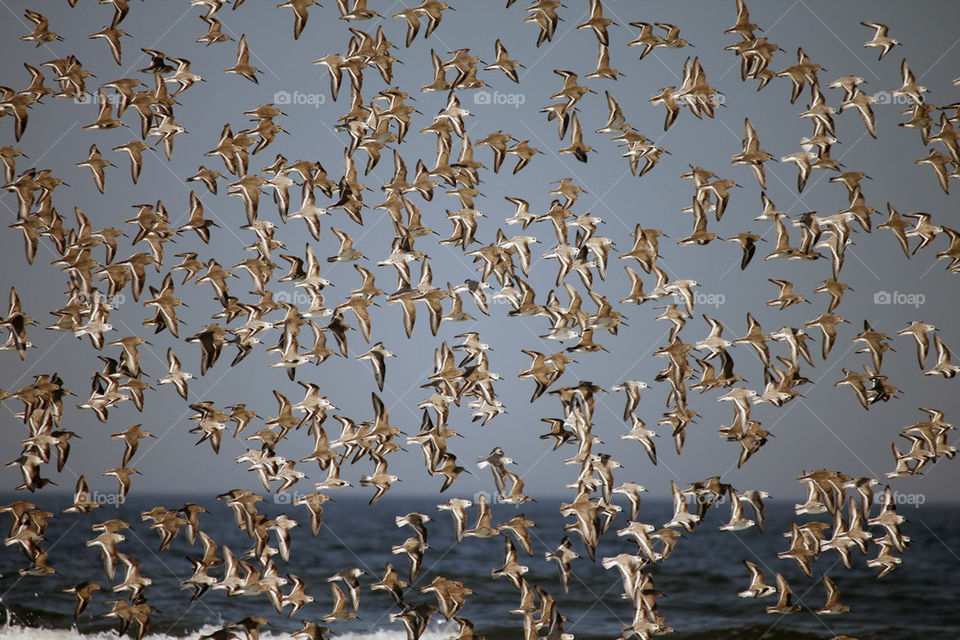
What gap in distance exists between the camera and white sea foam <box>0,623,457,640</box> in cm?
1429

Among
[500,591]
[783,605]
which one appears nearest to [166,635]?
[500,591]

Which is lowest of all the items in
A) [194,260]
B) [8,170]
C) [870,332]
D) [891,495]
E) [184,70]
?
[891,495]

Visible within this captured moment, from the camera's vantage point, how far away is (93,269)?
36.8 feet

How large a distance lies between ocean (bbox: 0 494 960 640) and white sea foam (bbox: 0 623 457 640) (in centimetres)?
3

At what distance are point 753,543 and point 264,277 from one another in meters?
24.3

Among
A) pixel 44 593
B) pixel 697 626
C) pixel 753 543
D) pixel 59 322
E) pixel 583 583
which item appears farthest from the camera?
pixel 753 543

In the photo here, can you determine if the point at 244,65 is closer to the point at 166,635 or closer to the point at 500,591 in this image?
the point at 166,635

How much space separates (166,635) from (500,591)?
6284 mm

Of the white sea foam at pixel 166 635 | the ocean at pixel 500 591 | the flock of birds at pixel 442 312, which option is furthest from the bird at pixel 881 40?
the white sea foam at pixel 166 635

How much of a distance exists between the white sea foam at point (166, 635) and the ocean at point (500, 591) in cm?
3

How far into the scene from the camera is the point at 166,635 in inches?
580

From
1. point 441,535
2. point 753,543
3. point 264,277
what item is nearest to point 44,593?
point 264,277

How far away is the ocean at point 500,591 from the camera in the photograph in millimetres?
15422

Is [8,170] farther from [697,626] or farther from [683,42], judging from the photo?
[697,626]
